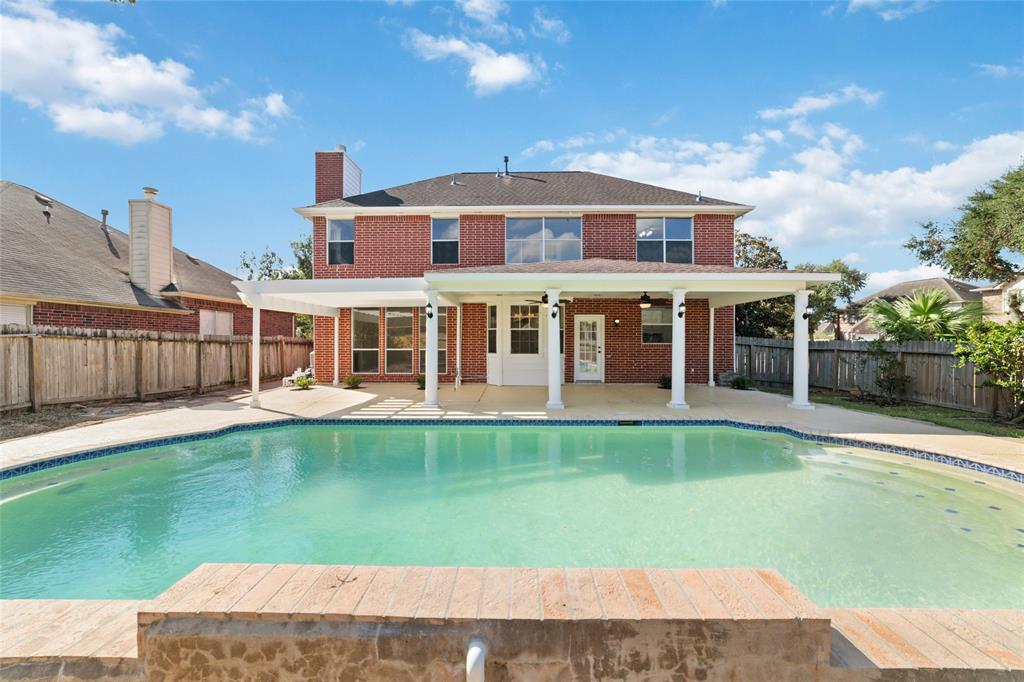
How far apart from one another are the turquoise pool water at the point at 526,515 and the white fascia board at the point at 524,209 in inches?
326

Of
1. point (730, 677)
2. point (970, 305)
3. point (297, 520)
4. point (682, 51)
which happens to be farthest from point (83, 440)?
point (970, 305)

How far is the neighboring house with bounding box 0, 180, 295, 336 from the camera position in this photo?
11.5 metres

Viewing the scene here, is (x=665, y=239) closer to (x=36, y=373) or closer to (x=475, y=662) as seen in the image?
(x=475, y=662)

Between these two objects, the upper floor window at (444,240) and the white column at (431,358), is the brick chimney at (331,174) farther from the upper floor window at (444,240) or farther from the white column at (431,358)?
the white column at (431,358)

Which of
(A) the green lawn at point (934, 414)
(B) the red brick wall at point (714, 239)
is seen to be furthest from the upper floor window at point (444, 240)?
(A) the green lawn at point (934, 414)

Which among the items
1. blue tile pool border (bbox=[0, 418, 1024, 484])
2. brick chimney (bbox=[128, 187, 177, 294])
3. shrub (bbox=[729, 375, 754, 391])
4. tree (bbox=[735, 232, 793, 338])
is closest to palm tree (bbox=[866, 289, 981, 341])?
shrub (bbox=[729, 375, 754, 391])

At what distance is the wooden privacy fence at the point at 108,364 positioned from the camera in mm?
8953

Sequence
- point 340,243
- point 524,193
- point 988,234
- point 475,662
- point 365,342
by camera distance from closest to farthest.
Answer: point 475,662 → point 340,243 → point 524,193 → point 365,342 → point 988,234

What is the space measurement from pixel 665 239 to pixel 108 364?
14886mm

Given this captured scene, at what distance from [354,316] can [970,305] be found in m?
16.8

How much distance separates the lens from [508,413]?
9.75 metres

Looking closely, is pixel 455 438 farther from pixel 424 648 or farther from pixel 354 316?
pixel 354 316

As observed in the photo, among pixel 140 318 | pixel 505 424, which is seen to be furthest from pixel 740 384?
pixel 140 318

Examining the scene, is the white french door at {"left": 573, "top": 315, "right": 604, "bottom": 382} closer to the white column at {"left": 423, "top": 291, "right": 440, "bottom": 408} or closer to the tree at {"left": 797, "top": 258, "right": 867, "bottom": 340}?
the white column at {"left": 423, "top": 291, "right": 440, "bottom": 408}
